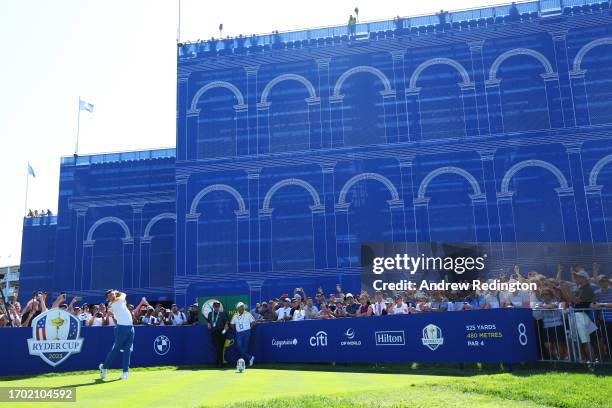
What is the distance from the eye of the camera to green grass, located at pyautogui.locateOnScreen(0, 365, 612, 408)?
1100cm

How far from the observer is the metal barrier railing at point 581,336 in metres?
14.9

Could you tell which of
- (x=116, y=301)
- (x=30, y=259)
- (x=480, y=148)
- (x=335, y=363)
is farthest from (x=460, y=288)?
(x=30, y=259)

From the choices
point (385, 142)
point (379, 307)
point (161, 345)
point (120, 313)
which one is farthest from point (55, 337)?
point (385, 142)

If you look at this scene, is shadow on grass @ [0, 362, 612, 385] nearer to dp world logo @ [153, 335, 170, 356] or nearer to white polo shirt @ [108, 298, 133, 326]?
dp world logo @ [153, 335, 170, 356]

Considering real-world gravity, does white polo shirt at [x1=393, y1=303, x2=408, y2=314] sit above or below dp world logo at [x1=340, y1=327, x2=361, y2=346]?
above

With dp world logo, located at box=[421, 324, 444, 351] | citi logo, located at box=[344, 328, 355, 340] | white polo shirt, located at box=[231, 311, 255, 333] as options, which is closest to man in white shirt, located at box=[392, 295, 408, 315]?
citi logo, located at box=[344, 328, 355, 340]

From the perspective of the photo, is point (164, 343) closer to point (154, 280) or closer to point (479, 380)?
point (479, 380)

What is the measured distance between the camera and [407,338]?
17.8 metres

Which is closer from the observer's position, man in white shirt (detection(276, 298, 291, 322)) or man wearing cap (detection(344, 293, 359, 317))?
man wearing cap (detection(344, 293, 359, 317))

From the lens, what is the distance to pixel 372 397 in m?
11.4

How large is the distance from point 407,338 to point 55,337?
10.1 meters

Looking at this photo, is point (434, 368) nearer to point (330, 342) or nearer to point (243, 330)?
point (330, 342)

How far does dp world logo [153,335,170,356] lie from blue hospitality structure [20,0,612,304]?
1593 centimetres

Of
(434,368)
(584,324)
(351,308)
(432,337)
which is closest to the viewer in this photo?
(584,324)
